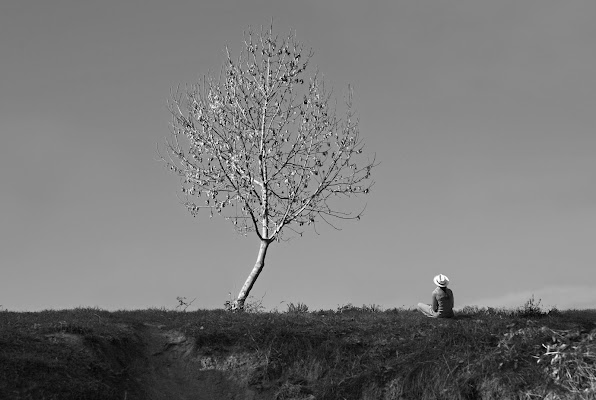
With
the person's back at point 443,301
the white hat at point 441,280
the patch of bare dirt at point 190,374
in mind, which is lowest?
the patch of bare dirt at point 190,374

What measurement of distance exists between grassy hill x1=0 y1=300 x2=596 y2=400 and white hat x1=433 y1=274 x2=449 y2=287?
2281 mm

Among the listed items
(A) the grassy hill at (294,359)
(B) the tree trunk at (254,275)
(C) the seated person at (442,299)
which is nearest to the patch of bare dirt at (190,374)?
(A) the grassy hill at (294,359)

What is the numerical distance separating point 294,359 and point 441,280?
283 inches

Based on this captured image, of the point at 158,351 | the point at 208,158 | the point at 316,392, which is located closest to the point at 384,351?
the point at 316,392

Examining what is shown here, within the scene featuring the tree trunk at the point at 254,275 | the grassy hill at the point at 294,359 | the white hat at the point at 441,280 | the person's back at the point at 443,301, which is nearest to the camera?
the grassy hill at the point at 294,359

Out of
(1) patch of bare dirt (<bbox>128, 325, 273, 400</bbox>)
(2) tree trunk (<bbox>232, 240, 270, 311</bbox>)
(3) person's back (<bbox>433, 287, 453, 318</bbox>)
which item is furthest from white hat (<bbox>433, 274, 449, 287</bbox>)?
(2) tree trunk (<bbox>232, 240, 270, 311</bbox>)

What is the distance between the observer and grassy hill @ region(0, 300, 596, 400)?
62.4 feet

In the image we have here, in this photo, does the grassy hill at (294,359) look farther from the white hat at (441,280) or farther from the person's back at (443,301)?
the white hat at (441,280)

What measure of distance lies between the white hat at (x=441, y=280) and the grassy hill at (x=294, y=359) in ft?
7.48

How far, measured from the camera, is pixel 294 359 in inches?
840

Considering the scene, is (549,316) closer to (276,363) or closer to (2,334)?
(276,363)

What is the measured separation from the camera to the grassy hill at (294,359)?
19016 millimetres

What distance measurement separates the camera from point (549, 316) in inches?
1037

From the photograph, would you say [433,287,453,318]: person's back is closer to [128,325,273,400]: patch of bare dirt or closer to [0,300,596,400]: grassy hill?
[0,300,596,400]: grassy hill
